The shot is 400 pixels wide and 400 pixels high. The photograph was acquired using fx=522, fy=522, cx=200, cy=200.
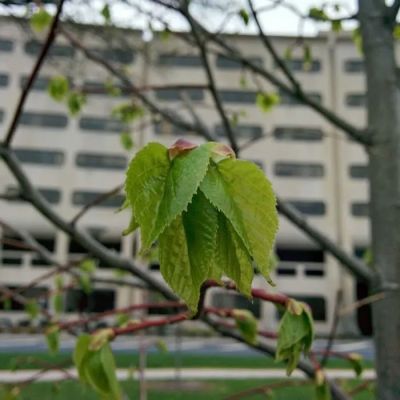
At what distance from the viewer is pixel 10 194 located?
1228 millimetres

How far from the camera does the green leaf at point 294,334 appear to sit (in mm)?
736

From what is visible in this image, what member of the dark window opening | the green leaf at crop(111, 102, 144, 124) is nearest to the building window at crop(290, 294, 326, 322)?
the dark window opening

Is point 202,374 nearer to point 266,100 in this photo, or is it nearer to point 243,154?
point 266,100

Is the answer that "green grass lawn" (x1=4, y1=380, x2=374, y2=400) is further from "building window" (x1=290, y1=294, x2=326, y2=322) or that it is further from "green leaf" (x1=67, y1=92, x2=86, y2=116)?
"building window" (x1=290, y1=294, x2=326, y2=322)

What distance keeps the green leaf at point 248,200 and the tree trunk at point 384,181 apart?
0.93 metres

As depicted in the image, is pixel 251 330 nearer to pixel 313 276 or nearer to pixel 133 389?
pixel 133 389

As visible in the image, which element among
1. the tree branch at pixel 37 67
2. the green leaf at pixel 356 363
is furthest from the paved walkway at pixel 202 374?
the tree branch at pixel 37 67

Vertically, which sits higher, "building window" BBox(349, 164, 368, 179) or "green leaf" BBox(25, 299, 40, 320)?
"building window" BBox(349, 164, 368, 179)

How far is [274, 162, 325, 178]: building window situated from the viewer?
2905 cm

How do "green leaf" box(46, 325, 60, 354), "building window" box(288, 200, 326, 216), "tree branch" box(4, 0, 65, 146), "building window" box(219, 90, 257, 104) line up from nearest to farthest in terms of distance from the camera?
"tree branch" box(4, 0, 65, 146) < "green leaf" box(46, 325, 60, 354) < "building window" box(288, 200, 326, 216) < "building window" box(219, 90, 257, 104)

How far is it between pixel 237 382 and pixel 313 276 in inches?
737

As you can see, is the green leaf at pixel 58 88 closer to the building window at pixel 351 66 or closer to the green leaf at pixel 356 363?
the green leaf at pixel 356 363

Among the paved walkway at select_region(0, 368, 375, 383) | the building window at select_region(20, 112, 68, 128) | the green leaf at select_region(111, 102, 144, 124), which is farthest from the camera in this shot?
the building window at select_region(20, 112, 68, 128)

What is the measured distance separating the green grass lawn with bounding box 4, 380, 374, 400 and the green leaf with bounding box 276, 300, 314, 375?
26.2ft
